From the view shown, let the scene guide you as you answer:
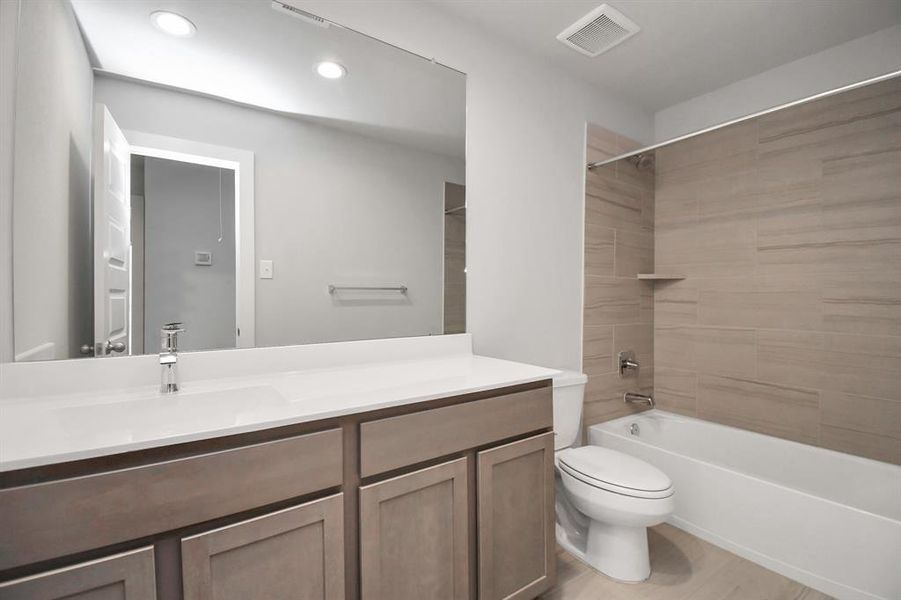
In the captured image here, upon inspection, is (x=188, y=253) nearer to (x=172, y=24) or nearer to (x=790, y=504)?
(x=172, y=24)

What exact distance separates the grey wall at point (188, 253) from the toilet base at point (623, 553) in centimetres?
169

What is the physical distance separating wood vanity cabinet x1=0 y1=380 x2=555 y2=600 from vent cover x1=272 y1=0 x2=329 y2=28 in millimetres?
1428

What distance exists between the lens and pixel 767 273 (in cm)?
229

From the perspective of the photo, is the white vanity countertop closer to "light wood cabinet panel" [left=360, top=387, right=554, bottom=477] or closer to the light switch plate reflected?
"light wood cabinet panel" [left=360, top=387, right=554, bottom=477]

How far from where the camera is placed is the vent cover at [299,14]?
1405 millimetres

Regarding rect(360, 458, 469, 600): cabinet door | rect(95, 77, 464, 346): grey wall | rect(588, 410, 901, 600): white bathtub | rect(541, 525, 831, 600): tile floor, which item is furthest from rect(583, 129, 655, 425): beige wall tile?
rect(360, 458, 469, 600): cabinet door

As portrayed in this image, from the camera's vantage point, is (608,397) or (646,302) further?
(646,302)

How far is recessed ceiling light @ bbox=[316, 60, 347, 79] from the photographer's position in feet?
4.96

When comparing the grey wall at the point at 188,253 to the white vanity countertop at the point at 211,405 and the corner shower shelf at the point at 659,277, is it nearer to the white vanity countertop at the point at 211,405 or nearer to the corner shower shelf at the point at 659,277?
the white vanity countertop at the point at 211,405

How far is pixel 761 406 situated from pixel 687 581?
46.5 inches

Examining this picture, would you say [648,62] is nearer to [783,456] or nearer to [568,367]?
[568,367]

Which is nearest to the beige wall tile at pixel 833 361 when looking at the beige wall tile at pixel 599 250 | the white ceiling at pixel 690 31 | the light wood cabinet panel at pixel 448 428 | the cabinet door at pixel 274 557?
the beige wall tile at pixel 599 250

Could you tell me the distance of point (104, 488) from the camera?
0.72m

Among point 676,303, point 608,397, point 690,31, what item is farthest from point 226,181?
point 676,303
